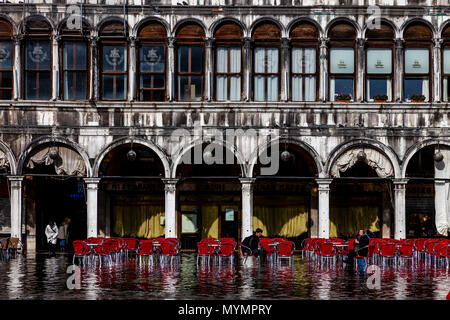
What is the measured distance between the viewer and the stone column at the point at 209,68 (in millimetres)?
30359

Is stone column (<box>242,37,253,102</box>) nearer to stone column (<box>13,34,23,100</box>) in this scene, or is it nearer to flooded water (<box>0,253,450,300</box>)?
flooded water (<box>0,253,450,300</box>)

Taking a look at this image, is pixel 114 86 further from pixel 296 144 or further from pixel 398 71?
pixel 398 71

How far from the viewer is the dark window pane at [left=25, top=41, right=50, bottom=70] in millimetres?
30594

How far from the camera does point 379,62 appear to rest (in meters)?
30.7

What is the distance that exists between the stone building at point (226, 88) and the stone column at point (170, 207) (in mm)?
75

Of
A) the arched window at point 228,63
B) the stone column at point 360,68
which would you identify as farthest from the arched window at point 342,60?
the arched window at point 228,63

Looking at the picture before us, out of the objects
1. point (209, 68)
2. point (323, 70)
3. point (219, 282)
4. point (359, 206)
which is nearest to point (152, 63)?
point (209, 68)

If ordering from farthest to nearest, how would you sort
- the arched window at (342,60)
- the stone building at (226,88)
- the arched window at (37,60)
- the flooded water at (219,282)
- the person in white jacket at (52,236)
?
the arched window at (342,60), the arched window at (37,60), the stone building at (226,88), the person in white jacket at (52,236), the flooded water at (219,282)

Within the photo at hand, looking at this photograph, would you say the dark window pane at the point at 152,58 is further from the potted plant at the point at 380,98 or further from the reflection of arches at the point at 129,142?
the potted plant at the point at 380,98

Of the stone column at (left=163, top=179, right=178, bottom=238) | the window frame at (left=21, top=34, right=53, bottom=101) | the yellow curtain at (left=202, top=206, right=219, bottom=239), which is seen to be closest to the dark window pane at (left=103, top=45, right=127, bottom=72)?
the window frame at (left=21, top=34, right=53, bottom=101)

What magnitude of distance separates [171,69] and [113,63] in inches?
88.9

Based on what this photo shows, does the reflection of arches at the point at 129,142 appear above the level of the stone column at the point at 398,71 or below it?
below

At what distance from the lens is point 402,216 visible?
98.9 ft

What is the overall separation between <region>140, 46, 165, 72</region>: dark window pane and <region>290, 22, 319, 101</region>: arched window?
5025 mm
